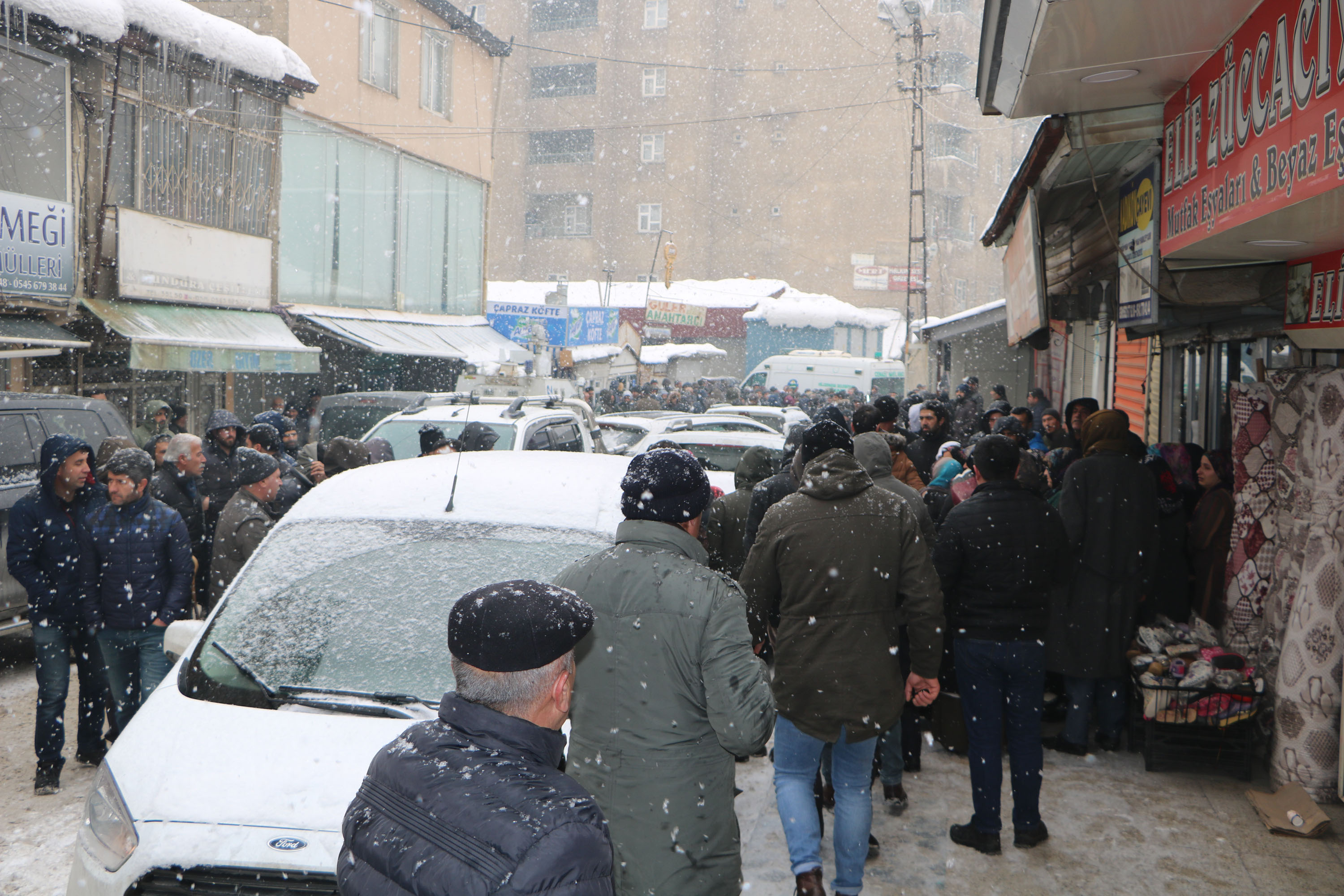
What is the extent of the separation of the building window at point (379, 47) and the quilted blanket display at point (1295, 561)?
61.8ft

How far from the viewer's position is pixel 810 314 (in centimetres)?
4281

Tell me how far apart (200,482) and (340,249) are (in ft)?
44.3

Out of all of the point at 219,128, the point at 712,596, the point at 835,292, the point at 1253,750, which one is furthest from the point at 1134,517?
the point at 835,292

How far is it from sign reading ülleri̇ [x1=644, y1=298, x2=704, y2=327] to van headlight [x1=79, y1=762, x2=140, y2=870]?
129ft

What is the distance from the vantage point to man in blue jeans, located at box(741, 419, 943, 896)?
3719mm

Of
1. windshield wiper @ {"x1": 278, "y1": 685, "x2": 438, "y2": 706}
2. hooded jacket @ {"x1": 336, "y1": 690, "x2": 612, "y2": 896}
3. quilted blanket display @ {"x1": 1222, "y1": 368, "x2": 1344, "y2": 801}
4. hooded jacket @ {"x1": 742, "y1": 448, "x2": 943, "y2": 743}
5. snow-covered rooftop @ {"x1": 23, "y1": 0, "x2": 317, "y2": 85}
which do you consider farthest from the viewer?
snow-covered rooftop @ {"x1": 23, "y1": 0, "x2": 317, "y2": 85}

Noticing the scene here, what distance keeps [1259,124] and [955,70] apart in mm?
54832

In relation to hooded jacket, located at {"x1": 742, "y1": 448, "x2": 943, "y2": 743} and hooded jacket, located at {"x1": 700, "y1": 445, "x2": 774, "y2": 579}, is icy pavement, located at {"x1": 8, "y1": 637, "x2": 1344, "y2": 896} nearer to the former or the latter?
hooded jacket, located at {"x1": 742, "y1": 448, "x2": 943, "y2": 743}

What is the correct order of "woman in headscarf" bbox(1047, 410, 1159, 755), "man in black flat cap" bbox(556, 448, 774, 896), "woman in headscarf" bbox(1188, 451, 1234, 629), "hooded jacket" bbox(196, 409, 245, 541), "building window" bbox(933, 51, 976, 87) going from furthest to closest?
"building window" bbox(933, 51, 976, 87) → "hooded jacket" bbox(196, 409, 245, 541) → "woman in headscarf" bbox(1188, 451, 1234, 629) → "woman in headscarf" bbox(1047, 410, 1159, 755) → "man in black flat cap" bbox(556, 448, 774, 896)

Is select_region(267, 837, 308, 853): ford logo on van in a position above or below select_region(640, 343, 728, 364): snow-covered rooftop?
below

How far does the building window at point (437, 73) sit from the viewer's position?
22.4 m

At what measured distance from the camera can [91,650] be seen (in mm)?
5484

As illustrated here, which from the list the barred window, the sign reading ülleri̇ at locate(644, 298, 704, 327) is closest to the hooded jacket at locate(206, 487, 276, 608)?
the barred window

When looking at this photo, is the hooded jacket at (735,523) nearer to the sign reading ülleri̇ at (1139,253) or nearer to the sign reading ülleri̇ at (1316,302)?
the sign reading ülleri̇ at (1139,253)
